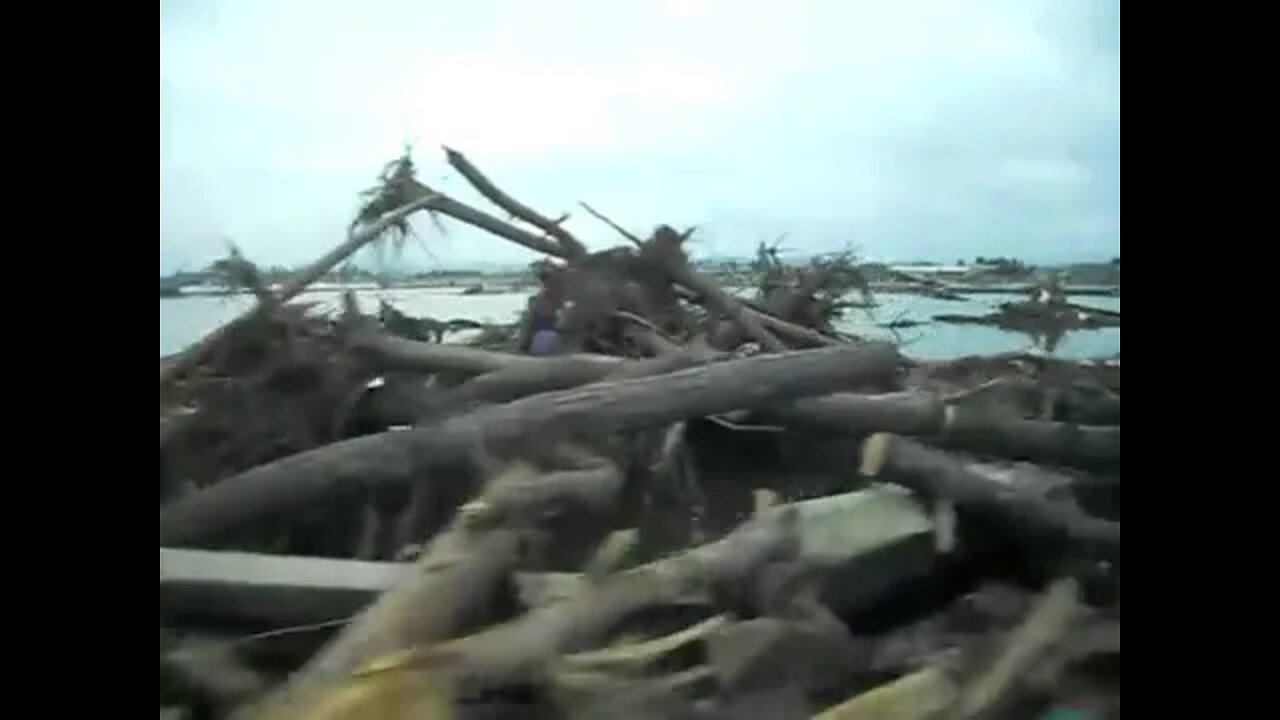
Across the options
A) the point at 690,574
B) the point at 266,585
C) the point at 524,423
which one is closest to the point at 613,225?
the point at 524,423

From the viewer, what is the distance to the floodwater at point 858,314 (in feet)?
3.83

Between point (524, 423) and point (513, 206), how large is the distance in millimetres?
195

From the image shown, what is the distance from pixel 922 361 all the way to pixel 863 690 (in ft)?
0.98

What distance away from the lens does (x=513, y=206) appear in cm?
121

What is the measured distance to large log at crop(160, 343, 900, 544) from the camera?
3.78ft

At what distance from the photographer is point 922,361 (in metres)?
1.24

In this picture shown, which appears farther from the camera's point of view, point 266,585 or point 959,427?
point 959,427

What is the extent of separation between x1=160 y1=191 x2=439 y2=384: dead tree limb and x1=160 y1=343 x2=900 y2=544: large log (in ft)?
0.36

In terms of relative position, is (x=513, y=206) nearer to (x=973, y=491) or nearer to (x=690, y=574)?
(x=690, y=574)

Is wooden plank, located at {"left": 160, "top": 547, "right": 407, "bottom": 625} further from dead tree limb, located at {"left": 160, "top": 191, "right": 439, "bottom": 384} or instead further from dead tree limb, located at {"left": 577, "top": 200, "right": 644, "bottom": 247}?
dead tree limb, located at {"left": 577, "top": 200, "right": 644, "bottom": 247}

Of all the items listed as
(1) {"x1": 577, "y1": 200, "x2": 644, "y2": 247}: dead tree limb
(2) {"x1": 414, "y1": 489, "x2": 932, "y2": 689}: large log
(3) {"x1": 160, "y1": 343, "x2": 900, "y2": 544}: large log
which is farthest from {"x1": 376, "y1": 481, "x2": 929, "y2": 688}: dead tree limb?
(1) {"x1": 577, "y1": 200, "x2": 644, "y2": 247}: dead tree limb

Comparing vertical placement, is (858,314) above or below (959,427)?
above
